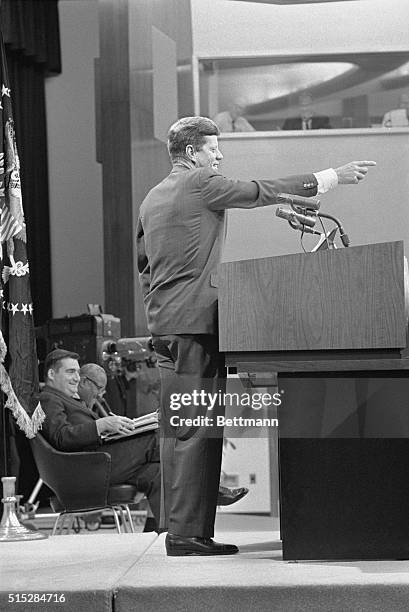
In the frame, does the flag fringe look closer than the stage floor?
No

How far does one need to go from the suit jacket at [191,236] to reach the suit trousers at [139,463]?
1506 mm

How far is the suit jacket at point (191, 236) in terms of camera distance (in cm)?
329

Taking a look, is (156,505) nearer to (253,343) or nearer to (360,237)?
(360,237)

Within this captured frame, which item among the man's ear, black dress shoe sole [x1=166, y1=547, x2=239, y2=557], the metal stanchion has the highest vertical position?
the man's ear

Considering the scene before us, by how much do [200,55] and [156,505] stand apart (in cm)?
200

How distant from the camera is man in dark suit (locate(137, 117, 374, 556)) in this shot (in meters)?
3.24

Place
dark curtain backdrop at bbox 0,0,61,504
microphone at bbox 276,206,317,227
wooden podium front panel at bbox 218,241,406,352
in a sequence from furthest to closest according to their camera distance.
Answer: dark curtain backdrop at bbox 0,0,61,504 < microphone at bbox 276,206,317,227 < wooden podium front panel at bbox 218,241,406,352

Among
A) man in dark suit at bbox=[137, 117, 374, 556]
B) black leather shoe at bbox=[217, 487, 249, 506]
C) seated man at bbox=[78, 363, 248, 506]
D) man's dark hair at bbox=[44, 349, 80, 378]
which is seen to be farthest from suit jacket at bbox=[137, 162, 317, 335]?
man's dark hair at bbox=[44, 349, 80, 378]

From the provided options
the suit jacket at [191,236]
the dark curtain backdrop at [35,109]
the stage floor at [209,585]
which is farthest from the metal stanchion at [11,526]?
the dark curtain backdrop at [35,109]

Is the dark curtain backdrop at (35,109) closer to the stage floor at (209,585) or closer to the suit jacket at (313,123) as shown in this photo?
the suit jacket at (313,123)

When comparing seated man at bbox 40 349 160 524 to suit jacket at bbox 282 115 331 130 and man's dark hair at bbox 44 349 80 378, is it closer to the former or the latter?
man's dark hair at bbox 44 349 80 378

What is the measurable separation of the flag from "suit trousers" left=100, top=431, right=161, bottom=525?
1.24ft

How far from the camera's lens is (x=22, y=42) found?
8.29 m

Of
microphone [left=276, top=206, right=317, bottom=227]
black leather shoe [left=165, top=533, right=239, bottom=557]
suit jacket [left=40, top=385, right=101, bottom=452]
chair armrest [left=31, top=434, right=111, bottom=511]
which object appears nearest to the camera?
black leather shoe [left=165, top=533, right=239, bottom=557]
